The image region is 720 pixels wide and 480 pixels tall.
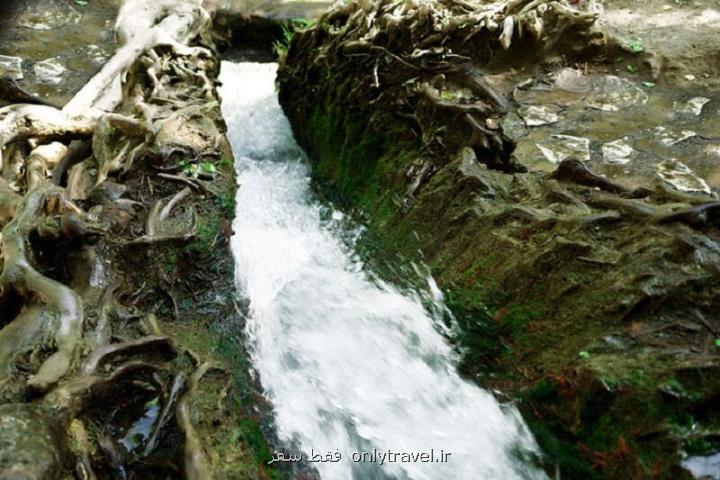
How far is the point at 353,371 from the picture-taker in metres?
4.18

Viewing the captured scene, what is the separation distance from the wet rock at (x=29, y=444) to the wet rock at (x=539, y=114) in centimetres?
408

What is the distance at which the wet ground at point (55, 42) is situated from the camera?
24.0ft

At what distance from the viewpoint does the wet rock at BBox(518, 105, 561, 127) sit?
516 cm

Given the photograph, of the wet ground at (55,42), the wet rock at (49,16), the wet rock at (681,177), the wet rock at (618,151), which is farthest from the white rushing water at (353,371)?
the wet rock at (49,16)

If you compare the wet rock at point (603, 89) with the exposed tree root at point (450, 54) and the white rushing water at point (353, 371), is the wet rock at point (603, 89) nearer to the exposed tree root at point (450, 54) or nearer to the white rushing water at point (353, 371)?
the exposed tree root at point (450, 54)

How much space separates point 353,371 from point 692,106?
3.57 metres

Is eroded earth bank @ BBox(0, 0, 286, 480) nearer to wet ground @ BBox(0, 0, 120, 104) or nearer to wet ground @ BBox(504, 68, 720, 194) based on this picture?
wet ground @ BBox(0, 0, 120, 104)

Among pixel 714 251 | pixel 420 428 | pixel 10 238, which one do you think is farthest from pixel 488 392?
Result: pixel 10 238

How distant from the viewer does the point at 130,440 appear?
3250 millimetres

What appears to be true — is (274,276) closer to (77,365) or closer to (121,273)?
(121,273)

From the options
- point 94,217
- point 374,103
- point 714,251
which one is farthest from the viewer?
point 374,103

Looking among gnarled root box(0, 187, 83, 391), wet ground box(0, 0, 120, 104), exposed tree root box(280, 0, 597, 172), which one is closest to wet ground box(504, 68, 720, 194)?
exposed tree root box(280, 0, 597, 172)

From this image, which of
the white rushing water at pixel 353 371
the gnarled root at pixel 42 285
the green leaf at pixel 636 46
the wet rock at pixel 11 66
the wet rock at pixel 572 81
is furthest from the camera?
the wet rock at pixel 11 66

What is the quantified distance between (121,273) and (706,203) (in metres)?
3.67
